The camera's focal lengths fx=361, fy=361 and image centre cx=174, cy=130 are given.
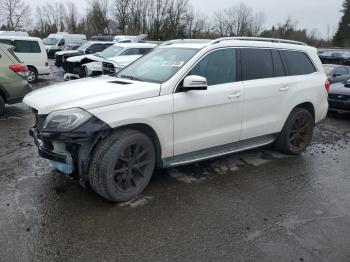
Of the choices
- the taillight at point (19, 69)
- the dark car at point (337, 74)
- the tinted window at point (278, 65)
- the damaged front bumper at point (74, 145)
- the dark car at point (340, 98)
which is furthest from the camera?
the dark car at point (337, 74)

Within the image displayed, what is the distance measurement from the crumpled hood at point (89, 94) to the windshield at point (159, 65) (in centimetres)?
27

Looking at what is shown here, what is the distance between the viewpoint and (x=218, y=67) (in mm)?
4805

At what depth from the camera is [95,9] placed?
5600 centimetres

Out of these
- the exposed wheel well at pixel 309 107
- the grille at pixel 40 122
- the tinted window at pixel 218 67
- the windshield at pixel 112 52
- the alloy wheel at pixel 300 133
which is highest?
the tinted window at pixel 218 67

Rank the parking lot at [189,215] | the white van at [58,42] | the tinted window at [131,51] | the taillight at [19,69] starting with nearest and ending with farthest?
the parking lot at [189,215]
the taillight at [19,69]
the tinted window at [131,51]
the white van at [58,42]

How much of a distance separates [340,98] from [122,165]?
25.3 feet

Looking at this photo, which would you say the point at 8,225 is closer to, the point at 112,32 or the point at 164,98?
the point at 164,98

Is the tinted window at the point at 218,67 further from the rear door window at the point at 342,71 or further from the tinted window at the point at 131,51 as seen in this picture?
the rear door window at the point at 342,71

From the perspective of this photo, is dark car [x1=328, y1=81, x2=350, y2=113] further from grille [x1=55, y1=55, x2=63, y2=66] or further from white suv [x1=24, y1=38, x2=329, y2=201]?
grille [x1=55, y1=55, x2=63, y2=66]

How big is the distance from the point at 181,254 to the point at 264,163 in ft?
9.38

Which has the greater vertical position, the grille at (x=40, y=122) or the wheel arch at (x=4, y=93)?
the grille at (x=40, y=122)

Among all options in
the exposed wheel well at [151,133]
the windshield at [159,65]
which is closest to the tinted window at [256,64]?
the windshield at [159,65]

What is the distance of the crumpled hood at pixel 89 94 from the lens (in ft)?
12.5

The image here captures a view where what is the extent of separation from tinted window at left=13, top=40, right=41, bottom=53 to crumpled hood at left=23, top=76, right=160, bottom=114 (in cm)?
1127
